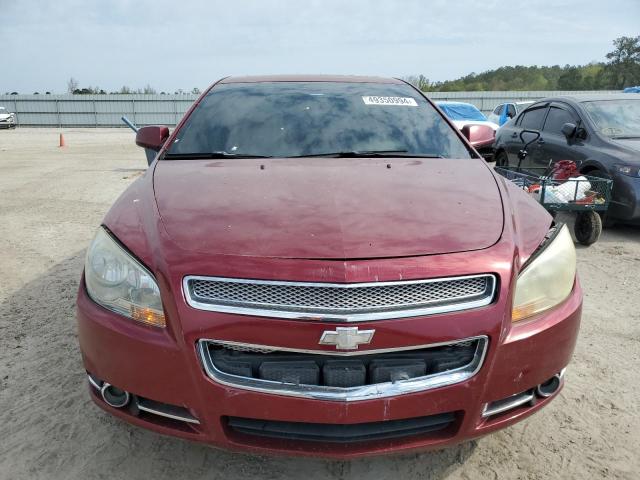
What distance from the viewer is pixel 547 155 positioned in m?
6.55

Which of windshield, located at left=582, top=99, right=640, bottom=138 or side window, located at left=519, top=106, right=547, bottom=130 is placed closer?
windshield, located at left=582, top=99, right=640, bottom=138

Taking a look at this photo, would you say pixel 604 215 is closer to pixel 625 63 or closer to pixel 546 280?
pixel 546 280

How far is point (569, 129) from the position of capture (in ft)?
19.5

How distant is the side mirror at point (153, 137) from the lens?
307 cm

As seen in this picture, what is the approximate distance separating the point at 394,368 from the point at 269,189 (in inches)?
35.7

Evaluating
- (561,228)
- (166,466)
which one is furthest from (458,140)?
(166,466)

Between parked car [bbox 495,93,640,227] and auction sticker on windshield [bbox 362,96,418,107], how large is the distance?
3409 mm

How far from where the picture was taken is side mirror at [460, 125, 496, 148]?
3.33 meters

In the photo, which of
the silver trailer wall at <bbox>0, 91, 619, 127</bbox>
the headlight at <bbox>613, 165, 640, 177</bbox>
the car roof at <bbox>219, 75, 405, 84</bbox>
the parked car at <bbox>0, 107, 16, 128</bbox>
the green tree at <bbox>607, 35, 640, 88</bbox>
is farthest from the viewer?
the green tree at <bbox>607, 35, 640, 88</bbox>

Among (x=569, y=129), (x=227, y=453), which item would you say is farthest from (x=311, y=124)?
(x=569, y=129)

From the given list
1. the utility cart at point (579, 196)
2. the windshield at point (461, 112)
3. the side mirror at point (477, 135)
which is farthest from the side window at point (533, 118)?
the windshield at point (461, 112)

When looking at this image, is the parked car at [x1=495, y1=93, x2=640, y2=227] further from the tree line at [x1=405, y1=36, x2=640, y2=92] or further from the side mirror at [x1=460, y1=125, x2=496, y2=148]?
the tree line at [x1=405, y1=36, x2=640, y2=92]

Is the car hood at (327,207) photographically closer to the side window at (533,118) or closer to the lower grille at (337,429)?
→ the lower grille at (337,429)

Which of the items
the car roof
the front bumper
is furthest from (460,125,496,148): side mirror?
the front bumper
